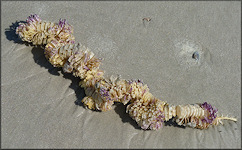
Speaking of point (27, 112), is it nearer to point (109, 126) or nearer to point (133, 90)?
point (109, 126)

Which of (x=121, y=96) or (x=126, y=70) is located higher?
(x=126, y=70)

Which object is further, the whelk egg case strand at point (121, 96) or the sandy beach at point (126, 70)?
the sandy beach at point (126, 70)

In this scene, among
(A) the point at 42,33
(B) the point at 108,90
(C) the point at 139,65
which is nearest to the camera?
(B) the point at 108,90

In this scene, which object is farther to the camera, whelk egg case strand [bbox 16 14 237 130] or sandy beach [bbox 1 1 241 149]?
sandy beach [bbox 1 1 241 149]

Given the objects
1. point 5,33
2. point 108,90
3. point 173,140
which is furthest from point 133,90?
point 5,33
